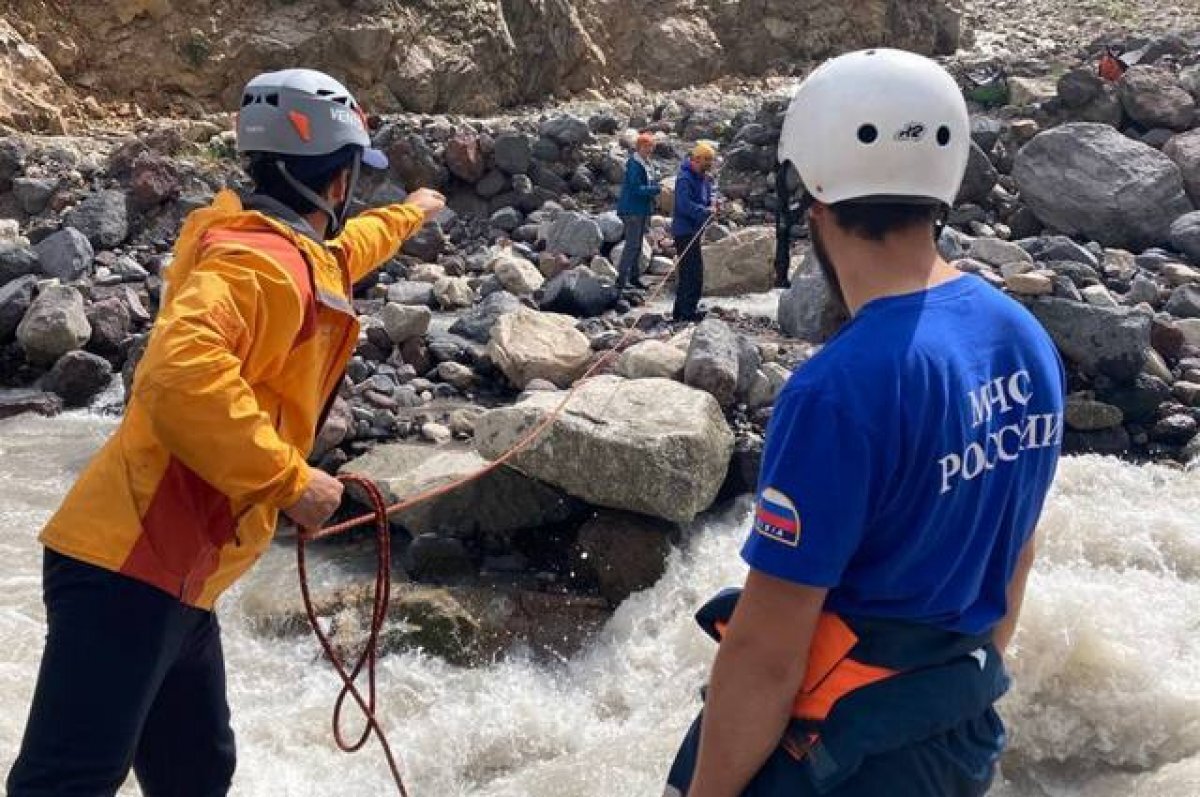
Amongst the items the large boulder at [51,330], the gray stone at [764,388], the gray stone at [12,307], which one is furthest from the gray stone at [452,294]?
A: the gray stone at [764,388]

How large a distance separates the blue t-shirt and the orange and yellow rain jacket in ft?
3.70

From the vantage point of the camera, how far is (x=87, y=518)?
8.11 feet

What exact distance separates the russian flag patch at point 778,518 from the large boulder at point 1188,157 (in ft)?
38.6

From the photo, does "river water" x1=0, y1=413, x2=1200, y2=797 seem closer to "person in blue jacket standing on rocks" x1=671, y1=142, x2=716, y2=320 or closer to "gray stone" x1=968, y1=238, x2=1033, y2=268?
"gray stone" x1=968, y1=238, x2=1033, y2=268

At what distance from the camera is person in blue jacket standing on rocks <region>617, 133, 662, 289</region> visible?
11.0m

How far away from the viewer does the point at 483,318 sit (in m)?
9.64

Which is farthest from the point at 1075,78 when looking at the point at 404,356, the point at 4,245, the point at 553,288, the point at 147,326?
the point at 4,245

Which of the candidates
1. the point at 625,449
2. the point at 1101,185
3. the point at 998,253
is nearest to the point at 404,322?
the point at 625,449

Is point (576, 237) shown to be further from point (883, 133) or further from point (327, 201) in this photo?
point (883, 133)

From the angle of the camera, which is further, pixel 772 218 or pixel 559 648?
pixel 772 218

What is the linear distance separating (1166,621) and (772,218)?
341 inches

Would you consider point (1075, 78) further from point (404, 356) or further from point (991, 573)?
point (991, 573)

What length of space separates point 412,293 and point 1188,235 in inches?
265

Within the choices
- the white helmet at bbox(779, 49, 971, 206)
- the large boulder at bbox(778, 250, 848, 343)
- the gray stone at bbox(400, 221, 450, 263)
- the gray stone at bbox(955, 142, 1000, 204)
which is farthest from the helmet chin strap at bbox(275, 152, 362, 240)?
the gray stone at bbox(955, 142, 1000, 204)
